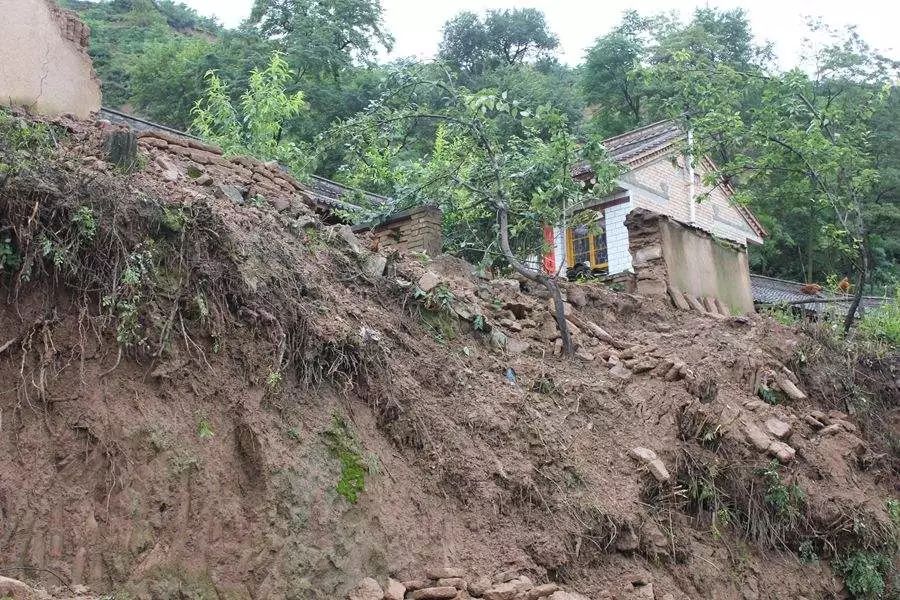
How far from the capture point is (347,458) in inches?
242

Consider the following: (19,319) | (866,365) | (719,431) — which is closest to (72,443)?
(19,319)

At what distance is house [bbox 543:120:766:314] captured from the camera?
1125 cm

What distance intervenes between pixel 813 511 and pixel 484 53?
32.5 metres

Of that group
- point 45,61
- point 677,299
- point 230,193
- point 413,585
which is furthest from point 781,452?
point 45,61

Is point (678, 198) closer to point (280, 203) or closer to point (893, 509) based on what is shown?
point (893, 509)

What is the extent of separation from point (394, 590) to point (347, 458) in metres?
0.94

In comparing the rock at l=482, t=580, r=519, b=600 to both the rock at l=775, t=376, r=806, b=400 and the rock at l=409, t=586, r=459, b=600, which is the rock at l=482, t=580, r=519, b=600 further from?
the rock at l=775, t=376, r=806, b=400

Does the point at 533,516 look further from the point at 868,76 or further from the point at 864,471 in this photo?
the point at 868,76

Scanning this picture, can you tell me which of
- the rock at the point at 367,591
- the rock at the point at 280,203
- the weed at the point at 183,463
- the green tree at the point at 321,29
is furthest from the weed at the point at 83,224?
the green tree at the point at 321,29

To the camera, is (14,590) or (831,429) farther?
(831,429)

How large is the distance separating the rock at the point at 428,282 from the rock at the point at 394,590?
3.02 metres

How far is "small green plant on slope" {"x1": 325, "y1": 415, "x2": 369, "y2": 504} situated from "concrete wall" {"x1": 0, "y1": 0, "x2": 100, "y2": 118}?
404 cm

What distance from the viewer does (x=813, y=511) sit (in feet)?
28.6

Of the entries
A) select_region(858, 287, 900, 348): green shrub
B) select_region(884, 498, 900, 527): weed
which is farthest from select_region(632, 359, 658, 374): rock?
select_region(858, 287, 900, 348): green shrub
